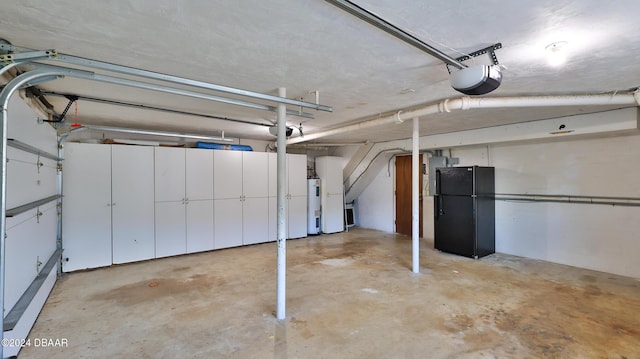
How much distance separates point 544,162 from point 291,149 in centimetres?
539

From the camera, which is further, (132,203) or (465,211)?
(465,211)

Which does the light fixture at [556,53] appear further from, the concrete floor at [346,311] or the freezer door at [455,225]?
the freezer door at [455,225]

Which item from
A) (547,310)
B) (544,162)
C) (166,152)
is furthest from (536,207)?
(166,152)

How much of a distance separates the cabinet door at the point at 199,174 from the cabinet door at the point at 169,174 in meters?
0.10

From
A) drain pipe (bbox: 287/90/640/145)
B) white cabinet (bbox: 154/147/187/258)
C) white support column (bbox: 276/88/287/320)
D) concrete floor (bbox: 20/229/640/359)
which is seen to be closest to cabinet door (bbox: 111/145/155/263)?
white cabinet (bbox: 154/147/187/258)

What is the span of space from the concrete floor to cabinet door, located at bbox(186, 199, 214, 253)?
2.04 feet

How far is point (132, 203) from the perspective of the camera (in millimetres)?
4676

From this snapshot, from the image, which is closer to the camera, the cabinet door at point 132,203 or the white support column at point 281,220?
the white support column at point 281,220

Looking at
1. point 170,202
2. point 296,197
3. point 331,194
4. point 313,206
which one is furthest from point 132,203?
point 331,194

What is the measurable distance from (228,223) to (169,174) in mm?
1373

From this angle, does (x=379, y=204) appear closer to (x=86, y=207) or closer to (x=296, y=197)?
(x=296, y=197)

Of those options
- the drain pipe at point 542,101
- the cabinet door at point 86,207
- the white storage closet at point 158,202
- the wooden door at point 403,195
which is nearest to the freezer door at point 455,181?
the wooden door at point 403,195

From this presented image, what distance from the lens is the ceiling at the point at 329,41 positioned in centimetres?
158

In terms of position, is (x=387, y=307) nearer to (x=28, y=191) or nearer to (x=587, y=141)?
(x=28, y=191)
